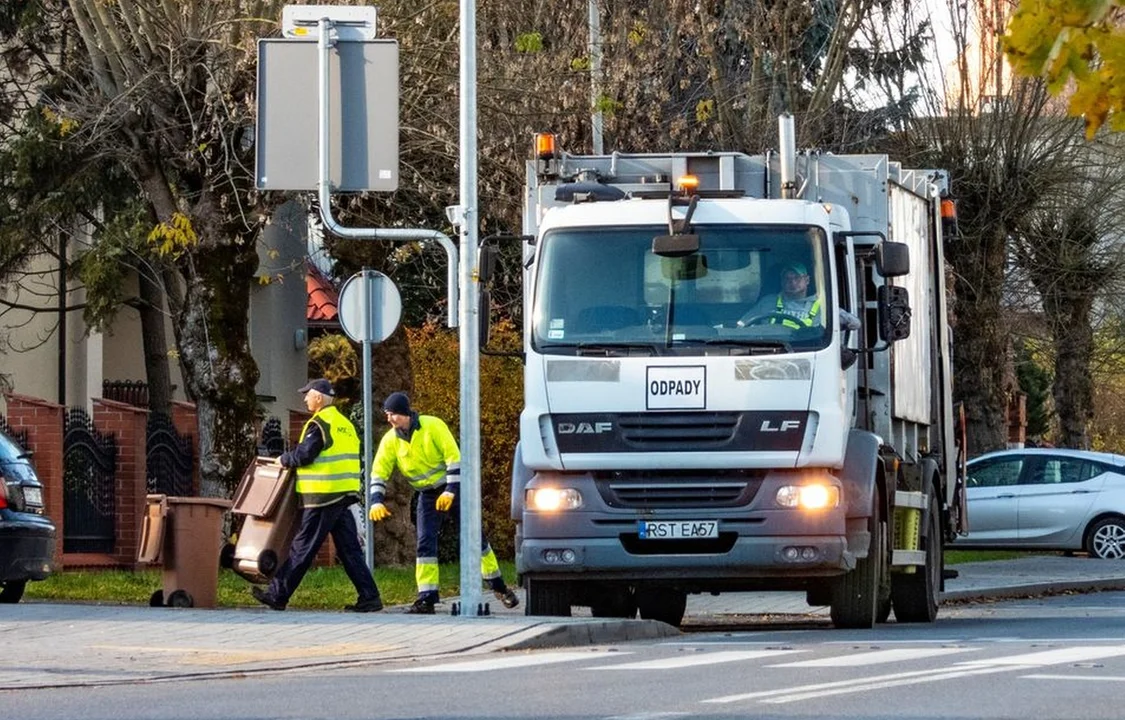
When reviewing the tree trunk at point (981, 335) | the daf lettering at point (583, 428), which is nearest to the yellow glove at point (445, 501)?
the daf lettering at point (583, 428)

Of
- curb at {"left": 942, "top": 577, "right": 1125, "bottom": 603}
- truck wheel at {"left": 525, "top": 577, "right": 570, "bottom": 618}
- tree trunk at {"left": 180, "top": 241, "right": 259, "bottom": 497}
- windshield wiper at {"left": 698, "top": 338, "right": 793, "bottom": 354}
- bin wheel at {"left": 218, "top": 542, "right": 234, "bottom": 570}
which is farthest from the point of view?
tree trunk at {"left": 180, "top": 241, "right": 259, "bottom": 497}

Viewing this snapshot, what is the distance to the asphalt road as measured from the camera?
32.1 feet

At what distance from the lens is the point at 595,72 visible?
24.3m

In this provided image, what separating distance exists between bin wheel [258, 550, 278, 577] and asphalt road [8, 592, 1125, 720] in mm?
3759

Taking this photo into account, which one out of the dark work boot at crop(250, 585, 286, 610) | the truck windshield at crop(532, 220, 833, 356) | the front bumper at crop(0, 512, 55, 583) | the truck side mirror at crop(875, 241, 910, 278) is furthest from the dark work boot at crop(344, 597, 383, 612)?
the truck side mirror at crop(875, 241, 910, 278)

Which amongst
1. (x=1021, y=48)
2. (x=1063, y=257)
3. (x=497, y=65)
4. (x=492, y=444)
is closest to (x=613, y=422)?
(x=1021, y=48)

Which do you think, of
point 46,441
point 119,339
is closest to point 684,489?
point 46,441

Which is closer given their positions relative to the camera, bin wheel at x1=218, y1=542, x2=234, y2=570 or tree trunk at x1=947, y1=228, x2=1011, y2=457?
bin wheel at x1=218, y1=542, x2=234, y2=570

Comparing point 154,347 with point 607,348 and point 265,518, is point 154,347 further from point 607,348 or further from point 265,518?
point 607,348

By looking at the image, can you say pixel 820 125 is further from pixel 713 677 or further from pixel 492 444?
pixel 713 677

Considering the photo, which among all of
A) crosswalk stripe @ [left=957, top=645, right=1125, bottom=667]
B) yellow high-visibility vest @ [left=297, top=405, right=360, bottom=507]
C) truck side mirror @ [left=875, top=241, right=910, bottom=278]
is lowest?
crosswalk stripe @ [left=957, top=645, right=1125, bottom=667]

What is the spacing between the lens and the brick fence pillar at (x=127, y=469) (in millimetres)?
23609

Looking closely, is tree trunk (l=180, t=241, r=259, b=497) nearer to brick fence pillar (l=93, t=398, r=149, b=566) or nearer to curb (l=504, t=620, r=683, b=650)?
brick fence pillar (l=93, t=398, r=149, b=566)

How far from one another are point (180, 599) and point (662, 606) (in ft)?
11.7
